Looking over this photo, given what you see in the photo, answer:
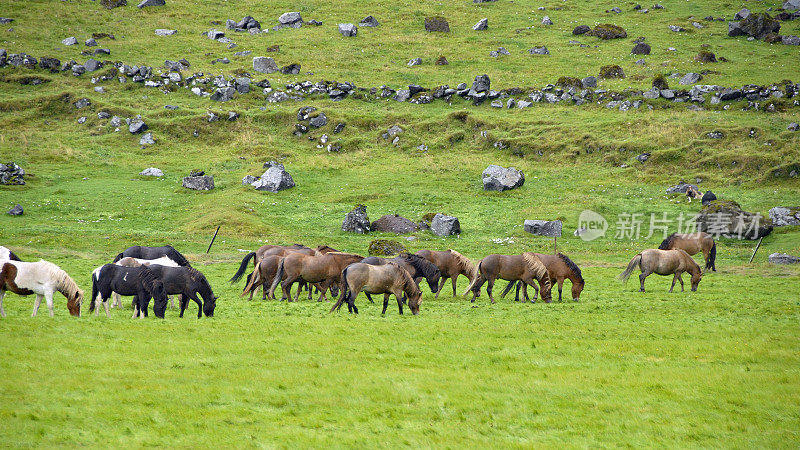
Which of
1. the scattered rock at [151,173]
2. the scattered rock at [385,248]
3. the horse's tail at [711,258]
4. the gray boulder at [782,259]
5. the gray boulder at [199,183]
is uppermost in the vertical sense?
the scattered rock at [151,173]

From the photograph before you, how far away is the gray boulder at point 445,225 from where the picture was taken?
42.0 m

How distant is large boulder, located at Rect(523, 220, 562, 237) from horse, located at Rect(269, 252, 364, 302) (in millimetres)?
20225

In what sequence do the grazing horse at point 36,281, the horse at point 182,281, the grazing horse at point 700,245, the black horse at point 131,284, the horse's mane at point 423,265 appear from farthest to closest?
the grazing horse at point 700,245 < the horse's mane at point 423,265 < the horse at point 182,281 < the black horse at point 131,284 < the grazing horse at point 36,281

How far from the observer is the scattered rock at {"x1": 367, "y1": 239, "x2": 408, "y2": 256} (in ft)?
118

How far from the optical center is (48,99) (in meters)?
63.3

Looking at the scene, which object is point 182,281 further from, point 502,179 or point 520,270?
point 502,179

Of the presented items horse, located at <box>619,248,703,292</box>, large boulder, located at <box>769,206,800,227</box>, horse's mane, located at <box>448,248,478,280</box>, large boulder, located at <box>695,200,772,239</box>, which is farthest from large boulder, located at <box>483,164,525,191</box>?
horse's mane, located at <box>448,248,478,280</box>

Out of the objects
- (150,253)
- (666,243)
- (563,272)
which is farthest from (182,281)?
(666,243)

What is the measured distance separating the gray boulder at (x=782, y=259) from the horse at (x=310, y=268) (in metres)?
23.1

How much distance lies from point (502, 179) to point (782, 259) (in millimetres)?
20563

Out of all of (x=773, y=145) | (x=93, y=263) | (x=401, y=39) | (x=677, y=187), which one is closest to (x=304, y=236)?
(x=93, y=263)

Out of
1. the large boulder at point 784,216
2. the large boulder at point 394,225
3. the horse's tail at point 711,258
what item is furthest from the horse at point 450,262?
the large boulder at point 784,216

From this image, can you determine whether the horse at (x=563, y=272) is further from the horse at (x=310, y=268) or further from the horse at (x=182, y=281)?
the horse at (x=182, y=281)

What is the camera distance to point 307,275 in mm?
23688
